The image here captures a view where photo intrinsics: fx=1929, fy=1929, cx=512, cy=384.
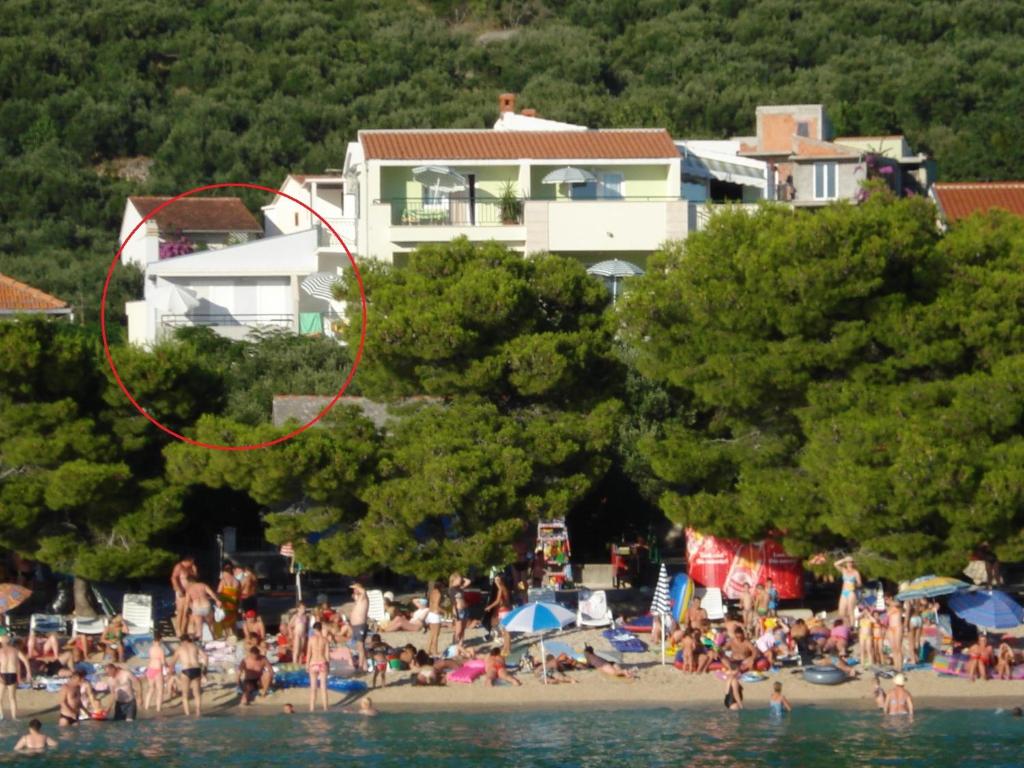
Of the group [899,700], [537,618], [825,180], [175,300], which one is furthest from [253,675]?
[825,180]

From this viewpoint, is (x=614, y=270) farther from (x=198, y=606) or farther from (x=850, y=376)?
(x=198, y=606)

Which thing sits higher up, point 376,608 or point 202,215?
point 202,215

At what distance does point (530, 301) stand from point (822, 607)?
8.17m

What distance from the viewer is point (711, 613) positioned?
34656 mm

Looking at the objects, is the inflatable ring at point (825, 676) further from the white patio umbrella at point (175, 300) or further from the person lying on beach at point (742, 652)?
the white patio umbrella at point (175, 300)

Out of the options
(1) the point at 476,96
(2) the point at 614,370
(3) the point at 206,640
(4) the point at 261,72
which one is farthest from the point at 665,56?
(3) the point at 206,640

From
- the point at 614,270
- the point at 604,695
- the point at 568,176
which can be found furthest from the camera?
the point at 568,176

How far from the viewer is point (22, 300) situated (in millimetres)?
59000

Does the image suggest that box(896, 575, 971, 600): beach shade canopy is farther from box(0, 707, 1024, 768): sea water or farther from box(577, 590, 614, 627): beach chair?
box(577, 590, 614, 627): beach chair

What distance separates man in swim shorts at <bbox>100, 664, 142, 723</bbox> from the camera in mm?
29797

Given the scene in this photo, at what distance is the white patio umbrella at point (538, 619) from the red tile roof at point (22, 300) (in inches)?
1201

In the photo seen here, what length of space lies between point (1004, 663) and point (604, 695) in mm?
6734

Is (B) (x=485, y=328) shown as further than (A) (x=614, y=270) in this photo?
No

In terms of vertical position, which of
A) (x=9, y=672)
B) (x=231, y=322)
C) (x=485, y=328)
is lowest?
(x=9, y=672)
